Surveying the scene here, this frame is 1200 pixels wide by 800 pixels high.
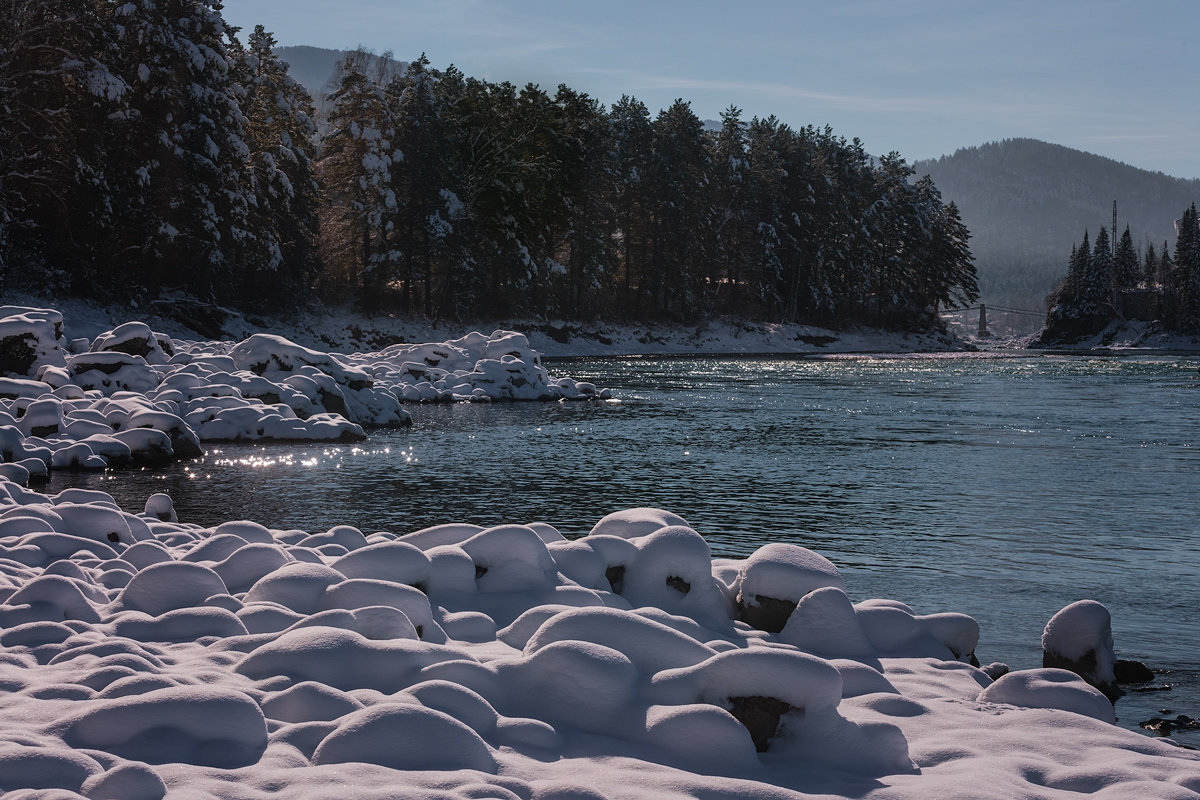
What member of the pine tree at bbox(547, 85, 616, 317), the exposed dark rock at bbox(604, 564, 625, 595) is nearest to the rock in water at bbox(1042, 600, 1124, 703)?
the exposed dark rock at bbox(604, 564, 625, 595)

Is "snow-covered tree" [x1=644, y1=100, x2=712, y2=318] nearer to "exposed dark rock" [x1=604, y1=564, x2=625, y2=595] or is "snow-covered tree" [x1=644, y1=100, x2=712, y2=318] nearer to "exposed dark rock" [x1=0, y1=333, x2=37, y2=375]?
"exposed dark rock" [x1=0, y1=333, x2=37, y2=375]

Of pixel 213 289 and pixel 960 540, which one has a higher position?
pixel 213 289

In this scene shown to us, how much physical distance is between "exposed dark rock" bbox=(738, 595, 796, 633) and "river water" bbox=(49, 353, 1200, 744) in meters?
1.38

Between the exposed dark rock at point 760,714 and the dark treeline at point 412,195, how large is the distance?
107ft

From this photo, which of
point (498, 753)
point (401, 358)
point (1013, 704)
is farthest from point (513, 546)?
point (401, 358)

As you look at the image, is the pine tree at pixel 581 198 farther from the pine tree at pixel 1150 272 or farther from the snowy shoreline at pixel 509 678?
the pine tree at pixel 1150 272

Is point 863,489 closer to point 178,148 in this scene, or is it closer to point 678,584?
point 678,584

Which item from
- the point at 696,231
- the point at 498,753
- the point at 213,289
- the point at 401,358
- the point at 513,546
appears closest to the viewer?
the point at 498,753

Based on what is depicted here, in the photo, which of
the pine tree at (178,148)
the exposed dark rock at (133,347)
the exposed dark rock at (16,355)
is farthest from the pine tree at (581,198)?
the exposed dark rock at (16,355)

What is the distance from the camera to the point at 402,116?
169ft

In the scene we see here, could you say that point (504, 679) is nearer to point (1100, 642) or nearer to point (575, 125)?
point (1100, 642)

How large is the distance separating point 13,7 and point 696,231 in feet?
146

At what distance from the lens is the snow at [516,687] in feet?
12.6

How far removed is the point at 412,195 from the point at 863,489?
42181 millimetres
